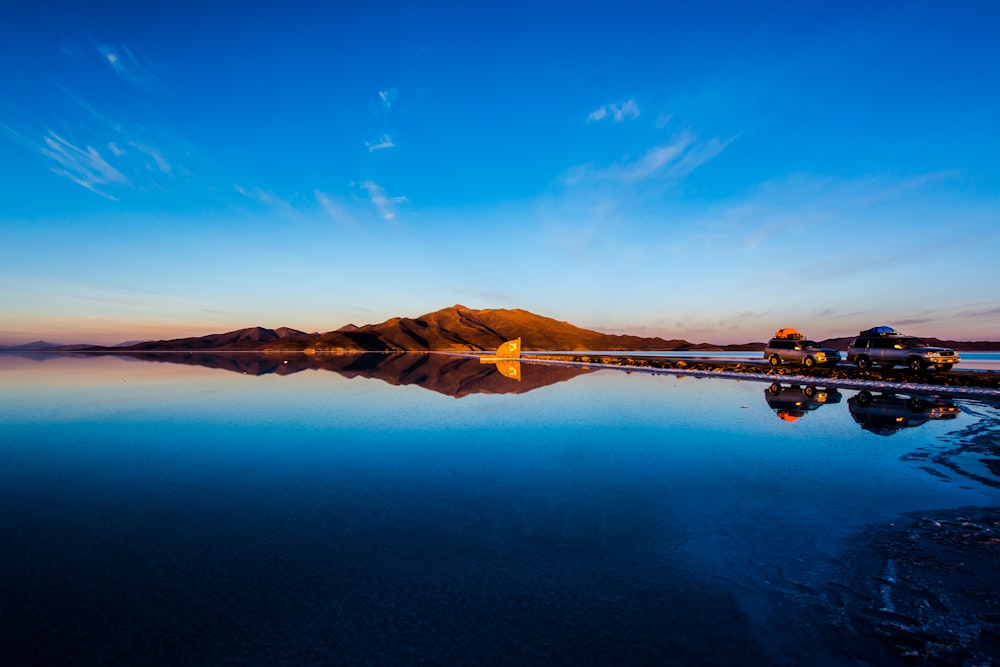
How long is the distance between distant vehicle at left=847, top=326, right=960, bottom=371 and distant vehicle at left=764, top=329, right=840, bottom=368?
1.74 m

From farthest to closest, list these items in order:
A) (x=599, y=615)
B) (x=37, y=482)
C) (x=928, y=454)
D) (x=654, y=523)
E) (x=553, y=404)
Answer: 1. (x=553, y=404)
2. (x=928, y=454)
3. (x=37, y=482)
4. (x=654, y=523)
5. (x=599, y=615)

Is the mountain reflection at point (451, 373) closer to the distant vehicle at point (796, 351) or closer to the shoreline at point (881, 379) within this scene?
the shoreline at point (881, 379)

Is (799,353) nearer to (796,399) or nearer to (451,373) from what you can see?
(796,399)

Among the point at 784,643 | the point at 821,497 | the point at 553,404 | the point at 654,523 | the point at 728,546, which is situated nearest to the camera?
the point at 784,643

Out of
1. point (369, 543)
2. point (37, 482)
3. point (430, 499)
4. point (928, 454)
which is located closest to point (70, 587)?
point (369, 543)

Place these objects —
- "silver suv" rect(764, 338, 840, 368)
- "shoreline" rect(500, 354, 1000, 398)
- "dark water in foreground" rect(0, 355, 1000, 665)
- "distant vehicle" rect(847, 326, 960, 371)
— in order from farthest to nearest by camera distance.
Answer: "silver suv" rect(764, 338, 840, 368) → "distant vehicle" rect(847, 326, 960, 371) → "shoreline" rect(500, 354, 1000, 398) → "dark water in foreground" rect(0, 355, 1000, 665)

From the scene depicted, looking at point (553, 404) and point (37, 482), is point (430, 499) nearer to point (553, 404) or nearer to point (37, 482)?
point (37, 482)

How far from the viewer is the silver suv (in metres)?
40.5

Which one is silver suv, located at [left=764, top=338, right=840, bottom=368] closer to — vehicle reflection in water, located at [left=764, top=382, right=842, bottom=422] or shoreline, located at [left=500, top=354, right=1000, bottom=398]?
shoreline, located at [left=500, top=354, right=1000, bottom=398]

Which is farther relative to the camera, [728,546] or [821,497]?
[821,497]

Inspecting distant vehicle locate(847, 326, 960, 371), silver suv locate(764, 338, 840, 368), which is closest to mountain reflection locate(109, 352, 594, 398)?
silver suv locate(764, 338, 840, 368)

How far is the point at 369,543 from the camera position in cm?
737

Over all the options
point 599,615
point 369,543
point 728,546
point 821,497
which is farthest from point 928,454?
point 369,543

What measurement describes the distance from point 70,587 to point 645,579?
7521 millimetres
